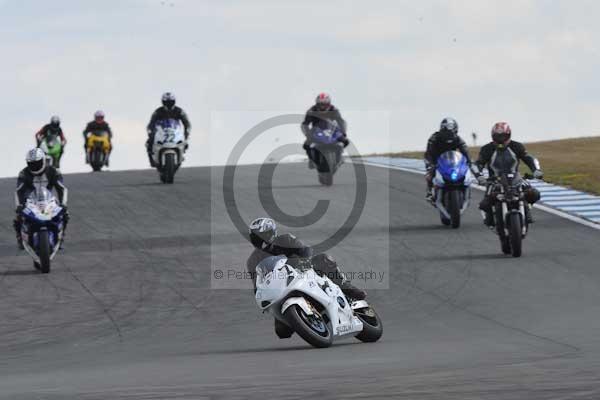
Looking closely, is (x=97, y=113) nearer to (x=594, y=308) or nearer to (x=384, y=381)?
(x=594, y=308)

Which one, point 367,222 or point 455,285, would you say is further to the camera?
point 367,222

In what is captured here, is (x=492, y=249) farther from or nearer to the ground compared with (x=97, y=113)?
nearer to the ground

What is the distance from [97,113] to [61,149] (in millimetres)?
2779

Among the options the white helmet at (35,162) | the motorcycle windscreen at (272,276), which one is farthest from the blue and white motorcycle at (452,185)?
the motorcycle windscreen at (272,276)

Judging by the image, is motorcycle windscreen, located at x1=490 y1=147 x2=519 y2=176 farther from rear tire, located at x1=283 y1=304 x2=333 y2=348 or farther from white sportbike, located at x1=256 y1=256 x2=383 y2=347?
rear tire, located at x1=283 y1=304 x2=333 y2=348

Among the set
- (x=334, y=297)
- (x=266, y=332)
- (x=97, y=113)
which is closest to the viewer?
(x=334, y=297)

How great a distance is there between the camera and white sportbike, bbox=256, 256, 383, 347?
456 inches

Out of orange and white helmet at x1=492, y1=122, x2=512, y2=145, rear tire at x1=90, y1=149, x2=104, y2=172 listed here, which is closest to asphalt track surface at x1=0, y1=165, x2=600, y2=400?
orange and white helmet at x1=492, y1=122, x2=512, y2=145

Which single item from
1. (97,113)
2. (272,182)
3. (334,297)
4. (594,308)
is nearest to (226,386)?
(334,297)

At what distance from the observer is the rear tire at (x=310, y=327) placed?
1147 cm

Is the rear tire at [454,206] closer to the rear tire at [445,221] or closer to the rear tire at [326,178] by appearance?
the rear tire at [445,221]

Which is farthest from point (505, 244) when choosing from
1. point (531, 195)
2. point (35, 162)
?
point (35, 162)

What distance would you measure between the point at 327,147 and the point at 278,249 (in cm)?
1532

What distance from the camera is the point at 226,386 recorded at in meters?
8.73
